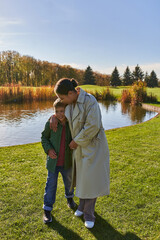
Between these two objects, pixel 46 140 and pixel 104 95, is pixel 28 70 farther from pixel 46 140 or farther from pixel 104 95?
pixel 46 140

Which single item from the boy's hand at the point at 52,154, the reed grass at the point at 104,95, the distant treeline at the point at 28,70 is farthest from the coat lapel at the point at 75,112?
the distant treeline at the point at 28,70

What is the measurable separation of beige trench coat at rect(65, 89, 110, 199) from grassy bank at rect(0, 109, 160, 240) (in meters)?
0.53

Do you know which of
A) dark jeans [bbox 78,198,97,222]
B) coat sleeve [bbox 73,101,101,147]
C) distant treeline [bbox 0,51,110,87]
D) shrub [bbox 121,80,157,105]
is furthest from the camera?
distant treeline [bbox 0,51,110,87]

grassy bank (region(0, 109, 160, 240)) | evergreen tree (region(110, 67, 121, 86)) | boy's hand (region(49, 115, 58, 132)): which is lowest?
grassy bank (region(0, 109, 160, 240))

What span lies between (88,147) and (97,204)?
1.18m

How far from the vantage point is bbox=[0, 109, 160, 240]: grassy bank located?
2.42 meters

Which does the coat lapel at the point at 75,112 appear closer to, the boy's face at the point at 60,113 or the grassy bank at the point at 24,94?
the boy's face at the point at 60,113

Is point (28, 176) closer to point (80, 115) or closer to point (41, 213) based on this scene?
point (41, 213)

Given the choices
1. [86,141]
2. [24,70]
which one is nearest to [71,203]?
[86,141]

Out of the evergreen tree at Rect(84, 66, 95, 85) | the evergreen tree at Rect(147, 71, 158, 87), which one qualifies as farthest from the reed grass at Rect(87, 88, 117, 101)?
the evergreen tree at Rect(147, 71, 158, 87)

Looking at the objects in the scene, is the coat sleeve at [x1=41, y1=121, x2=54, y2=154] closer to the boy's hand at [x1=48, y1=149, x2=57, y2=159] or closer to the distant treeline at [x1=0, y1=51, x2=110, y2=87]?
the boy's hand at [x1=48, y1=149, x2=57, y2=159]

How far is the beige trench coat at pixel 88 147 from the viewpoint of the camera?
2.18 metres

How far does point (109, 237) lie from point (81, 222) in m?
0.40

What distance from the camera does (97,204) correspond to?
2.97m
